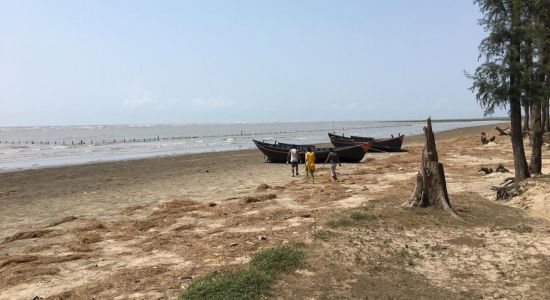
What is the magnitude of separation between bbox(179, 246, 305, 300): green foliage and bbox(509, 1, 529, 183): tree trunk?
10.4 meters

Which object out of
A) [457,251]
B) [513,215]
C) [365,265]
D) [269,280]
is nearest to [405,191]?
[513,215]

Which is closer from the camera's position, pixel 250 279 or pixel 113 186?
pixel 250 279

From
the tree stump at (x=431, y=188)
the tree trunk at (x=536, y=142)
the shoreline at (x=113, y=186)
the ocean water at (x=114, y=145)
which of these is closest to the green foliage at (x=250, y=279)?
the tree stump at (x=431, y=188)

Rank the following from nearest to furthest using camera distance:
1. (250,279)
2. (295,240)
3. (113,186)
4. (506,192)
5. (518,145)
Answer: (250,279) → (295,240) → (506,192) → (518,145) → (113,186)

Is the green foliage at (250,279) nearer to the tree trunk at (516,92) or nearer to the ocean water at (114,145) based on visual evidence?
the tree trunk at (516,92)

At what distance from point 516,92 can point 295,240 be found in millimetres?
10013

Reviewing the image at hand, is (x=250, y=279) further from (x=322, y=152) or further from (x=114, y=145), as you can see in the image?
(x=114, y=145)

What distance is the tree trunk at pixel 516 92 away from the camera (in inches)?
570

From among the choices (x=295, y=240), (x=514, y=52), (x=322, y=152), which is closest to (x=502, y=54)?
(x=514, y=52)

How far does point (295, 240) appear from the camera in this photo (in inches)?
381

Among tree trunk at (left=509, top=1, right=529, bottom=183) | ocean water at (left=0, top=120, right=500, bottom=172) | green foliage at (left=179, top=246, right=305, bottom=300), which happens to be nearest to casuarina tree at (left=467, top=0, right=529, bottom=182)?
tree trunk at (left=509, top=1, right=529, bottom=183)

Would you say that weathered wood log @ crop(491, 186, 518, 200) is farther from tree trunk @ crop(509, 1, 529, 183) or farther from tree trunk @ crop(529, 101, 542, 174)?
tree trunk @ crop(529, 101, 542, 174)

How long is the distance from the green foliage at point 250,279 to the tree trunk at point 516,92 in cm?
1043

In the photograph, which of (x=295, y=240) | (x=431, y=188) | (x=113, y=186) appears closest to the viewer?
(x=295, y=240)
